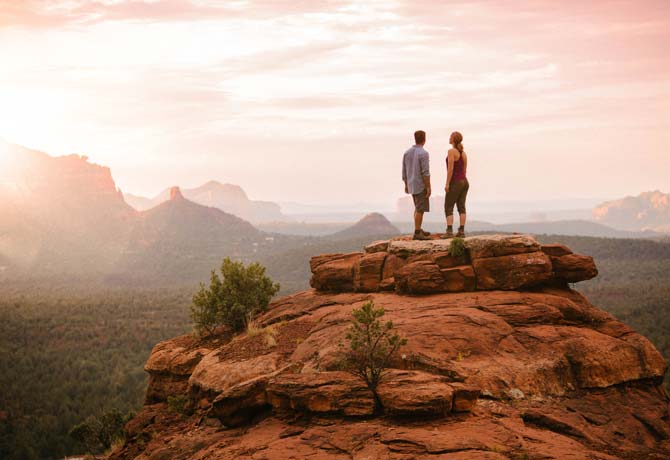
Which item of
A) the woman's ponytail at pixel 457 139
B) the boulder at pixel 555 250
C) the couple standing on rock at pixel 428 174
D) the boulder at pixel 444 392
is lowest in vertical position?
the boulder at pixel 444 392

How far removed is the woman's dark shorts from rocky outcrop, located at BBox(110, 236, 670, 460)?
1.47 metres

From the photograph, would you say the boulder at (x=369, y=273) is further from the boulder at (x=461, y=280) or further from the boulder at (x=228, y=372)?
the boulder at (x=228, y=372)

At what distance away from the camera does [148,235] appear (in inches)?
7347

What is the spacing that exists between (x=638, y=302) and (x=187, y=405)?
69501 mm

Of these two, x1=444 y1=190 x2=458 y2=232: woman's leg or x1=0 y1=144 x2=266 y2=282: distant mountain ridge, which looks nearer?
x1=444 y1=190 x2=458 y2=232: woman's leg

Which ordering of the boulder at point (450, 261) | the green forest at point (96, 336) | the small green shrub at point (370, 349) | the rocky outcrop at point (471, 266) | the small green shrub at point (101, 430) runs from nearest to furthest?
the small green shrub at point (370, 349)
the rocky outcrop at point (471, 266)
the boulder at point (450, 261)
the small green shrub at point (101, 430)
the green forest at point (96, 336)

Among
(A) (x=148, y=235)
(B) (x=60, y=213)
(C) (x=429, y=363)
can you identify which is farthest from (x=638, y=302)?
(B) (x=60, y=213)

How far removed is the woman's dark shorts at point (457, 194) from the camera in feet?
58.7

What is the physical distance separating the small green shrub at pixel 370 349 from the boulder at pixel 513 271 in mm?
4719

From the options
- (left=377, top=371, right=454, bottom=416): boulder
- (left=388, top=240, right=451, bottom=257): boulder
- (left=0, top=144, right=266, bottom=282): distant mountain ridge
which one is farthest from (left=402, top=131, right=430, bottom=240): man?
(left=0, top=144, right=266, bottom=282): distant mountain ridge

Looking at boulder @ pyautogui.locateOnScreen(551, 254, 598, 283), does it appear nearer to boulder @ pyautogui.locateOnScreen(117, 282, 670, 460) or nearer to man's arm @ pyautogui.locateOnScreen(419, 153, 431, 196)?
boulder @ pyautogui.locateOnScreen(117, 282, 670, 460)

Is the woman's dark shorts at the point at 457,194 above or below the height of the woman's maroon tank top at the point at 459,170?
below

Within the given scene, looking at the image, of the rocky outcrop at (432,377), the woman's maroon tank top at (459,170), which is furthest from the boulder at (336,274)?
the woman's maroon tank top at (459,170)

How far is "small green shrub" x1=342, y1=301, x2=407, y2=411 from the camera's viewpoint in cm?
1172
